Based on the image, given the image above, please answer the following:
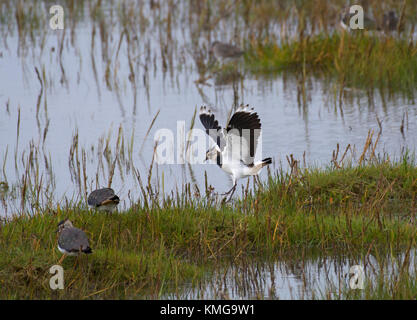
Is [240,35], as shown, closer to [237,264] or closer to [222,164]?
[222,164]

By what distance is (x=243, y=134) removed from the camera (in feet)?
21.3

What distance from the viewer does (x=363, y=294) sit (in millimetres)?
4723

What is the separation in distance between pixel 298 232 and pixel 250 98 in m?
5.76

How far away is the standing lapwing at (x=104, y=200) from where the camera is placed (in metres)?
5.82

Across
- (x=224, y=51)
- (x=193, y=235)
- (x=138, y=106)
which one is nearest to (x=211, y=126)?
(x=193, y=235)

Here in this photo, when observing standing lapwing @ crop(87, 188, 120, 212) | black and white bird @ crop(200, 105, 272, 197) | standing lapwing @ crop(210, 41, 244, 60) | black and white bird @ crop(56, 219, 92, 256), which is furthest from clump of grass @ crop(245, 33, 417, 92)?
black and white bird @ crop(56, 219, 92, 256)

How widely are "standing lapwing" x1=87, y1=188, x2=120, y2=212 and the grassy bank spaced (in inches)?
5.2

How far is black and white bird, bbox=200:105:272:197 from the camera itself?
20.9ft

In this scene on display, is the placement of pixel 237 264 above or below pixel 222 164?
below

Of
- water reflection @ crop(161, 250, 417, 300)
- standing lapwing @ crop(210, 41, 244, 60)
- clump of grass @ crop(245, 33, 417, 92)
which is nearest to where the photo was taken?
water reflection @ crop(161, 250, 417, 300)

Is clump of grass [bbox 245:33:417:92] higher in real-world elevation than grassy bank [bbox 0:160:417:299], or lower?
higher

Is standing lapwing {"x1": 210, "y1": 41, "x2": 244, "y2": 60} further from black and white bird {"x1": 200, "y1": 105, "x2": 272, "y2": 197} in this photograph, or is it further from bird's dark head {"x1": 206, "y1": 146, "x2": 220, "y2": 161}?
black and white bird {"x1": 200, "y1": 105, "x2": 272, "y2": 197}

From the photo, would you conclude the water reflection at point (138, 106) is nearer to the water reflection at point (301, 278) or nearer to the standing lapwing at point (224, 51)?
the standing lapwing at point (224, 51)

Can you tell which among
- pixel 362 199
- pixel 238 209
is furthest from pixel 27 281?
pixel 362 199
